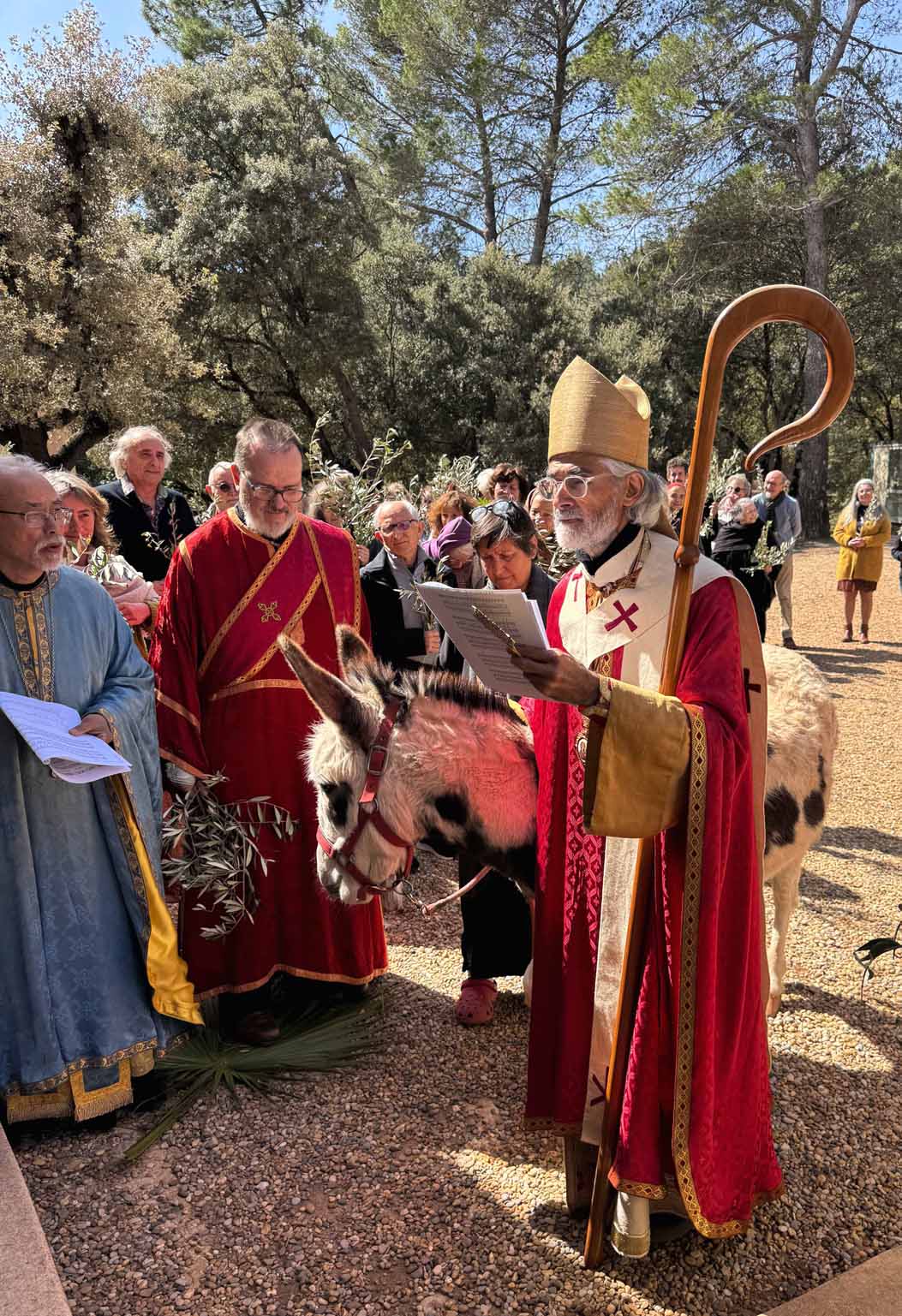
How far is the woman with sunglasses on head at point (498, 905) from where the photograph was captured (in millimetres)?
3916

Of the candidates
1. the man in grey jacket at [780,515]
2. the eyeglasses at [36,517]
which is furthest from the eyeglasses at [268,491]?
the man in grey jacket at [780,515]

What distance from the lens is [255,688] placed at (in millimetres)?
3664

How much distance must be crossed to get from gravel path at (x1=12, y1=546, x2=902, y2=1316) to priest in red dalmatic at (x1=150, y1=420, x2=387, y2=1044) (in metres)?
0.55

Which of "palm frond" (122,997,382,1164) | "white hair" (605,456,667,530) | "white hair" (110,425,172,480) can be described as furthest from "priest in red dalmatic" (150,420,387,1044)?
"white hair" (110,425,172,480)

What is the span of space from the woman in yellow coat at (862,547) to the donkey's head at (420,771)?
1119 cm

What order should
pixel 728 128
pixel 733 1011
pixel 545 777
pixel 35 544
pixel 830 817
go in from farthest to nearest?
pixel 728 128 → pixel 830 817 → pixel 35 544 → pixel 545 777 → pixel 733 1011

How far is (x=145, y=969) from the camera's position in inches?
135

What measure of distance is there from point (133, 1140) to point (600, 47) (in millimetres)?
27226

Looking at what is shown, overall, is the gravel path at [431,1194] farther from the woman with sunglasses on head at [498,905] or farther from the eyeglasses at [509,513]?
the eyeglasses at [509,513]

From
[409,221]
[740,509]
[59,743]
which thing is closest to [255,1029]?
[59,743]

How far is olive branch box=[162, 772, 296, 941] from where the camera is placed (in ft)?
11.5

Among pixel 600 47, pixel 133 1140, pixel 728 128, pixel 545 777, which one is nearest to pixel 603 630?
pixel 545 777

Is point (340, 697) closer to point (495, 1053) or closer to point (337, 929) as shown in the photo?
point (337, 929)

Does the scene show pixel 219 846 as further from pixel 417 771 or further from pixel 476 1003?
pixel 476 1003
